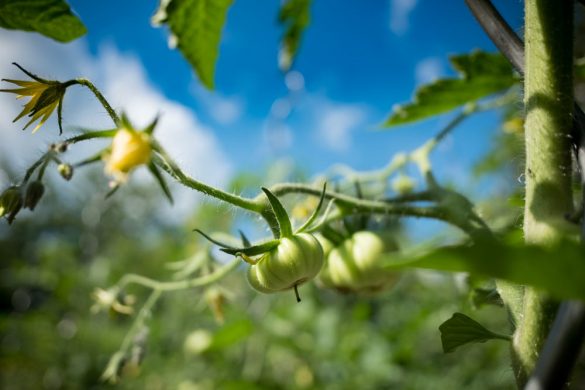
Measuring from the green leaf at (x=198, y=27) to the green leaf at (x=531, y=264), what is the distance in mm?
663

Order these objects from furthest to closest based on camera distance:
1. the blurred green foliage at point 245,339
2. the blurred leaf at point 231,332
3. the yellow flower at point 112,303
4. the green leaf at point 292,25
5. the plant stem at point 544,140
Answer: the blurred green foliage at point 245,339 → the blurred leaf at point 231,332 → the green leaf at point 292,25 → the yellow flower at point 112,303 → the plant stem at point 544,140

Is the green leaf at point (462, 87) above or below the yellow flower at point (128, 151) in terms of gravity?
below

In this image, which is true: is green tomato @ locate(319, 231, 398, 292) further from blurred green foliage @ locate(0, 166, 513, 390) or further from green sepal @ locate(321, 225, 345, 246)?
blurred green foliage @ locate(0, 166, 513, 390)

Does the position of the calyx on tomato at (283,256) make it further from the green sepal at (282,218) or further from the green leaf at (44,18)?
the green leaf at (44,18)

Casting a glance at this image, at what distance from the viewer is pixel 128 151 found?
1.30 feet

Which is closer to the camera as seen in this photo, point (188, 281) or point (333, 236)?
point (333, 236)

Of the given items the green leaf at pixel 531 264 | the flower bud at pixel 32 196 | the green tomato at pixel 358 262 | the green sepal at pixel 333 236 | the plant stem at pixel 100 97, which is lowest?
the green tomato at pixel 358 262

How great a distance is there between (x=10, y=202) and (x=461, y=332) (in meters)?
0.50

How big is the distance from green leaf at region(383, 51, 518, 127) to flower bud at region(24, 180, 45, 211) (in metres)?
0.67

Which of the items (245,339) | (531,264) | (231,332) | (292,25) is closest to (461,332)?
(531,264)

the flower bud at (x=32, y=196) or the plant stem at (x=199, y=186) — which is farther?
the flower bud at (x=32, y=196)

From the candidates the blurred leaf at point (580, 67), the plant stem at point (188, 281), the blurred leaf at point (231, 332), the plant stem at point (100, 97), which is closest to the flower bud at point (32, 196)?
the plant stem at point (100, 97)

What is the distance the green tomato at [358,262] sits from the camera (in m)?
0.77

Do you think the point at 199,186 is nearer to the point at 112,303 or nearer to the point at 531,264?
the point at 531,264
